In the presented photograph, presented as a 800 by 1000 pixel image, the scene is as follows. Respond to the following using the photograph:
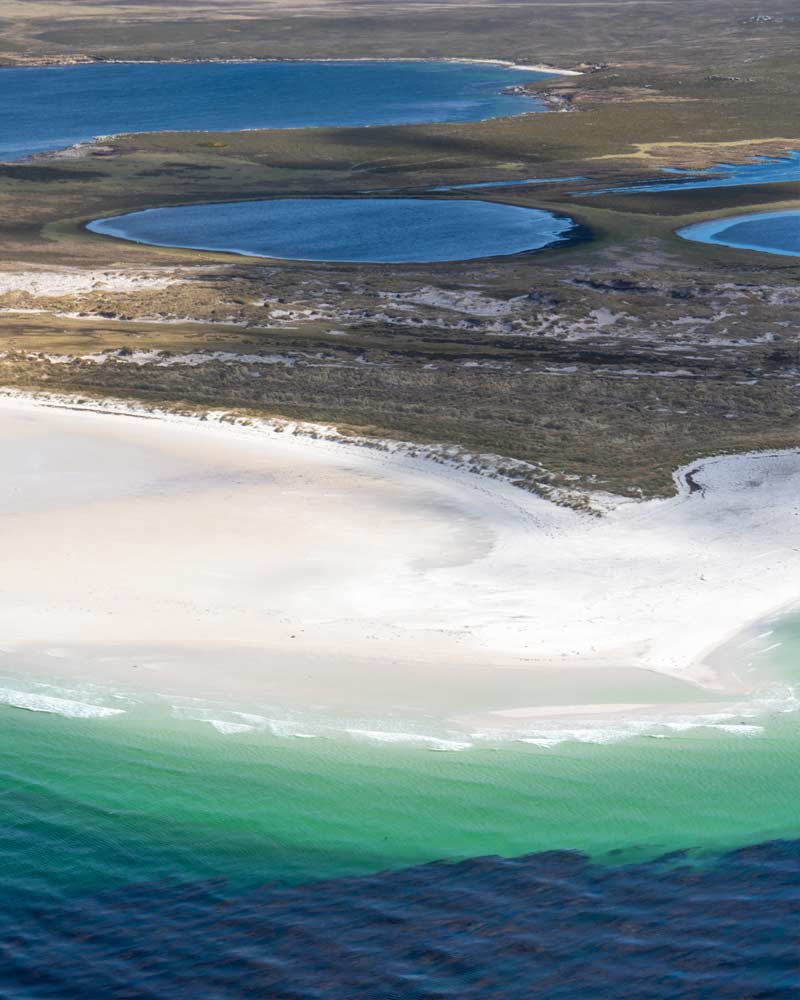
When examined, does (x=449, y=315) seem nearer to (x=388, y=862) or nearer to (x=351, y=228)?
(x=351, y=228)

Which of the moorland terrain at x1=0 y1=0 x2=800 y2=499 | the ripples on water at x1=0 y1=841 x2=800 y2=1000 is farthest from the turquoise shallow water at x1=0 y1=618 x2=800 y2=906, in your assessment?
the moorland terrain at x1=0 y1=0 x2=800 y2=499

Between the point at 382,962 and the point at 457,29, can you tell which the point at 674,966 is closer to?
the point at 382,962

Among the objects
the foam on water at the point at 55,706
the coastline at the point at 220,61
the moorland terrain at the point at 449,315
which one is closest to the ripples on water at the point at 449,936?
the foam on water at the point at 55,706

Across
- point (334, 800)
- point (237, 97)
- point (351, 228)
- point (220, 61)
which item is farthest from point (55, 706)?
point (220, 61)

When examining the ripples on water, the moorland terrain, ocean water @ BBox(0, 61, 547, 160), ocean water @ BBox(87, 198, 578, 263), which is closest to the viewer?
the ripples on water

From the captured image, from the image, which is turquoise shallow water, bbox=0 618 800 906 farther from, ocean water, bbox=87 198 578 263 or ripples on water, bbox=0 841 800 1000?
ocean water, bbox=87 198 578 263
